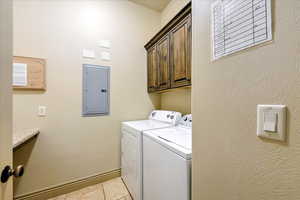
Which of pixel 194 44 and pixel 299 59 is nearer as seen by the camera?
pixel 299 59

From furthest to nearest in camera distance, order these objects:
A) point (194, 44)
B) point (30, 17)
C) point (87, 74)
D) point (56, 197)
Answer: point (87, 74) < point (56, 197) < point (30, 17) < point (194, 44)

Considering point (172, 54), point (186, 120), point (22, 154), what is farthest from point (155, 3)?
point (22, 154)

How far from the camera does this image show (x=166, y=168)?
98 cm

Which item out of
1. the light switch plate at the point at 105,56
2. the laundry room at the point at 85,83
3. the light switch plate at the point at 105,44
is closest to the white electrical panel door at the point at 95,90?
the laundry room at the point at 85,83

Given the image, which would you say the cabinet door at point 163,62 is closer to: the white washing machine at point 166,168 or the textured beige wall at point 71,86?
the textured beige wall at point 71,86

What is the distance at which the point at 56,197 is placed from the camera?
1.67 meters

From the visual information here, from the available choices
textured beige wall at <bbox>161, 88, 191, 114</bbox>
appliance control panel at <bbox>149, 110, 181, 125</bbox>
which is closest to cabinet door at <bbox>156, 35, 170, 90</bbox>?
textured beige wall at <bbox>161, 88, 191, 114</bbox>

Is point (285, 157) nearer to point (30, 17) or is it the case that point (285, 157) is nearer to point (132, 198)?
point (132, 198)

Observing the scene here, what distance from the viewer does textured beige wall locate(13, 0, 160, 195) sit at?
5.14 feet

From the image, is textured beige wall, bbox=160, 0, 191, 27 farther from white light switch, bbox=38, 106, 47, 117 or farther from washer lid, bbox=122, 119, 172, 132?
white light switch, bbox=38, 106, 47, 117

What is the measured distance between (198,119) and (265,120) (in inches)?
11.7

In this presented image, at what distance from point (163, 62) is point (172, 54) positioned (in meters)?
0.22

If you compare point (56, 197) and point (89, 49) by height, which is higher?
point (89, 49)

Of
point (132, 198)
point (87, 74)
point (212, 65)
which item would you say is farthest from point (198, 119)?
point (87, 74)
